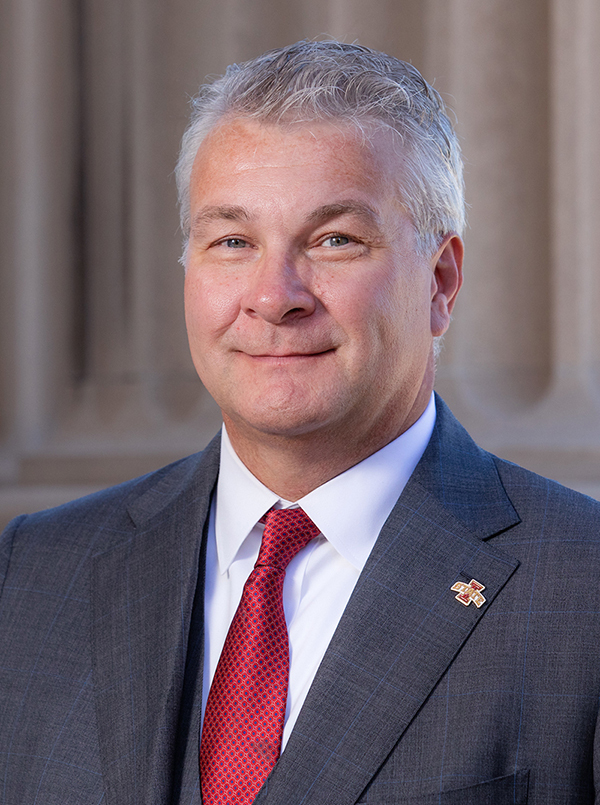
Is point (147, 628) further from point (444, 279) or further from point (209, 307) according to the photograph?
point (444, 279)

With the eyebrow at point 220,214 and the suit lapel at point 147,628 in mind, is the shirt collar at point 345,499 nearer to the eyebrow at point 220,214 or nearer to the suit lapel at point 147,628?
the suit lapel at point 147,628

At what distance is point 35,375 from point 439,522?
2.57 m

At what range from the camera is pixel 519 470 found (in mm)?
1352

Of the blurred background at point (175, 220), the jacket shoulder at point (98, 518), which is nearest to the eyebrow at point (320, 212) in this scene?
the jacket shoulder at point (98, 518)

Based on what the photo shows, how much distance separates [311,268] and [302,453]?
28cm

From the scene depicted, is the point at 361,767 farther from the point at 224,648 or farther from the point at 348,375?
the point at 348,375

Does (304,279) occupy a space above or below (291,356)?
above

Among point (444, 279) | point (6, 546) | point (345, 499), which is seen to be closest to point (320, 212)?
point (444, 279)

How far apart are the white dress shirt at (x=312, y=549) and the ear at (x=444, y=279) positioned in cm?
19

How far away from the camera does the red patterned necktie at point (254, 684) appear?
1139 mm

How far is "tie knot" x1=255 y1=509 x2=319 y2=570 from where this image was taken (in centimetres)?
127

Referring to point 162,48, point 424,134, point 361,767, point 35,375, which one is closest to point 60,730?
point 361,767

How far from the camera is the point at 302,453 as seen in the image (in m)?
1.29

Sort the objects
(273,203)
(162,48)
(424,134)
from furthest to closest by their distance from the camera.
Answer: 1. (162,48)
2. (424,134)
3. (273,203)
